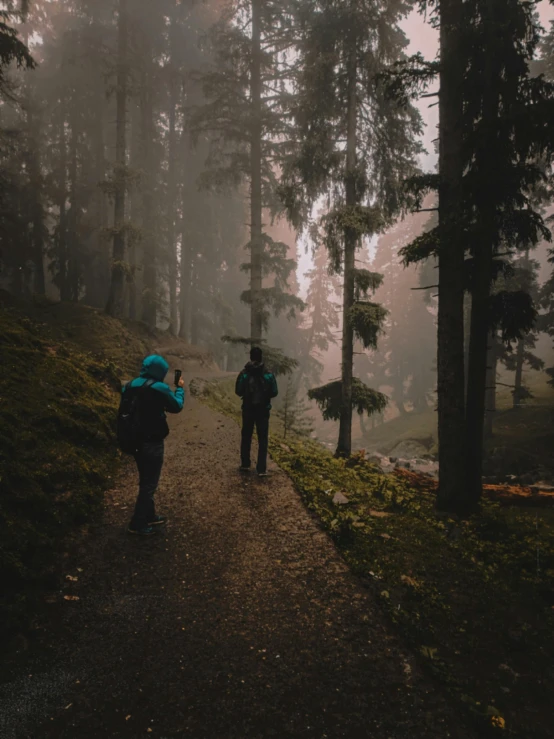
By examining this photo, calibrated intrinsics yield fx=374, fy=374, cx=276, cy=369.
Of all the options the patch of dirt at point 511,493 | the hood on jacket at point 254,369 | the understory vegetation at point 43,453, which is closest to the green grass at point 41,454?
the understory vegetation at point 43,453

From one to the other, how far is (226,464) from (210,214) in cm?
2429

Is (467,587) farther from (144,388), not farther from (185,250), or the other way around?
(185,250)

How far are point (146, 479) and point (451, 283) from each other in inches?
256

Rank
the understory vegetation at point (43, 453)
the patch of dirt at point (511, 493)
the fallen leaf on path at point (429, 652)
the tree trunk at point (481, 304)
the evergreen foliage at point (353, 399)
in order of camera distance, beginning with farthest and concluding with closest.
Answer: the evergreen foliage at point (353, 399) → the patch of dirt at point (511, 493) → the tree trunk at point (481, 304) → the understory vegetation at point (43, 453) → the fallen leaf on path at point (429, 652)

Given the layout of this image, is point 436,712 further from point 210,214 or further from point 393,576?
point 210,214

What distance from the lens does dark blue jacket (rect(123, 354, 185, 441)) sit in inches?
197

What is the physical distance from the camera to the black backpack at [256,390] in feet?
23.6

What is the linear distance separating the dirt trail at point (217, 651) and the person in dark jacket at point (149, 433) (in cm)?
30

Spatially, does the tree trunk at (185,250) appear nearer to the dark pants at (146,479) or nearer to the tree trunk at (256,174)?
the tree trunk at (256,174)

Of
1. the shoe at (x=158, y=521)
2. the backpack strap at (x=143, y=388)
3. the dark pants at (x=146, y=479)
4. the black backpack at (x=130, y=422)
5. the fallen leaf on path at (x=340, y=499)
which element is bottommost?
the fallen leaf on path at (x=340, y=499)

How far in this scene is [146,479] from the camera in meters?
5.06

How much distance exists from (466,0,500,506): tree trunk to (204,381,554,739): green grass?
1.12 m

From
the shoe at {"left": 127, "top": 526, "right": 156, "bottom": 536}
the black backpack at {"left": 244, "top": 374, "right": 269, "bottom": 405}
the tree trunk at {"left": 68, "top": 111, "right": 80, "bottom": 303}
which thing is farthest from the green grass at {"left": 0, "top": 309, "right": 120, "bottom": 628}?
the tree trunk at {"left": 68, "top": 111, "right": 80, "bottom": 303}

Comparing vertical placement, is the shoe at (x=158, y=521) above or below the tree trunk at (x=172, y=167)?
below
